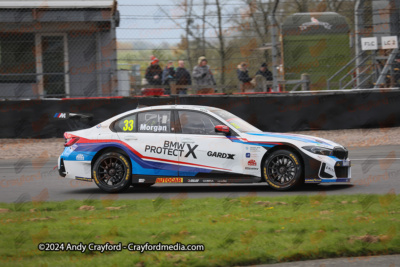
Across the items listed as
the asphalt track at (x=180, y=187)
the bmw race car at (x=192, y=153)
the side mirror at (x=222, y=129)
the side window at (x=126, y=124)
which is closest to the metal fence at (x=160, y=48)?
the asphalt track at (x=180, y=187)

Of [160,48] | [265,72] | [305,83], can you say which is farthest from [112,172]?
[305,83]

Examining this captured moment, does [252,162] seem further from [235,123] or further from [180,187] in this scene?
[180,187]

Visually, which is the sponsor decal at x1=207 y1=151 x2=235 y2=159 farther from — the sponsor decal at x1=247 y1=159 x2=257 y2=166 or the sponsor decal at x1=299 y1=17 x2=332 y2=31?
the sponsor decal at x1=299 y1=17 x2=332 y2=31

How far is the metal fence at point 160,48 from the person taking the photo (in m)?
15.9

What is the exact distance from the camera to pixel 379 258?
573 cm

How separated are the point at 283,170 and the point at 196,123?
1.53 meters

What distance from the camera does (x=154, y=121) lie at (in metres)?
10.1

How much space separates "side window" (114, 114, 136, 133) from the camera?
33.3 feet

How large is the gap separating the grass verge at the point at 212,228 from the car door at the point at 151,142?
123 centimetres

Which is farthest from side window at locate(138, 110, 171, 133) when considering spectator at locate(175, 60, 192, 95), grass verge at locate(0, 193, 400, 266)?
spectator at locate(175, 60, 192, 95)

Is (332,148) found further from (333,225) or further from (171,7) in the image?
(171,7)

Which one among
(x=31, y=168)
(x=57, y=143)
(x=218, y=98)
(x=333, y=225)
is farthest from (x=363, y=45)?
(x=333, y=225)

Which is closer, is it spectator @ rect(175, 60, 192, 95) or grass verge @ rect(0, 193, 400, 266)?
grass verge @ rect(0, 193, 400, 266)

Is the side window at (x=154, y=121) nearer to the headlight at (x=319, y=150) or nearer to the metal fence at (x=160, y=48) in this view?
the headlight at (x=319, y=150)
